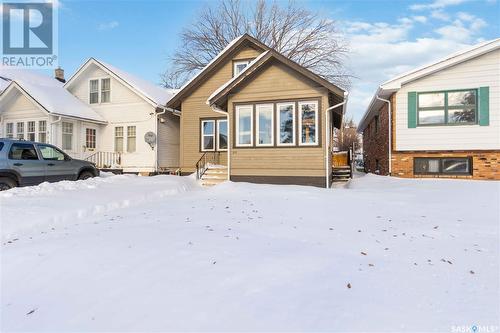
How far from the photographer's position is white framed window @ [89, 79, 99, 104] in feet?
61.5

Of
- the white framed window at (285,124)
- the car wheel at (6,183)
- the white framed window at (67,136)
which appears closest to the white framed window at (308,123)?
the white framed window at (285,124)

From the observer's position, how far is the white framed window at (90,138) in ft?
58.5

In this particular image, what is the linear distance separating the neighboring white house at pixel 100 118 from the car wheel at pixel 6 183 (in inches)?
324

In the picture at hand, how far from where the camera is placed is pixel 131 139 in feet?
59.4

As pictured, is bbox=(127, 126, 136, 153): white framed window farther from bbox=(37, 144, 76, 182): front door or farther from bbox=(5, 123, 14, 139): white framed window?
bbox=(37, 144, 76, 182): front door

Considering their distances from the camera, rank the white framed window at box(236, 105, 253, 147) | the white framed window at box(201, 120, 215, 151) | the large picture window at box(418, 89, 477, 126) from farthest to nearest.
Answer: the white framed window at box(201, 120, 215, 151), the large picture window at box(418, 89, 477, 126), the white framed window at box(236, 105, 253, 147)

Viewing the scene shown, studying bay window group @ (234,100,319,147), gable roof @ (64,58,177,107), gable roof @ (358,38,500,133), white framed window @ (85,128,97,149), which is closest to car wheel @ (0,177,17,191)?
bay window group @ (234,100,319,147)

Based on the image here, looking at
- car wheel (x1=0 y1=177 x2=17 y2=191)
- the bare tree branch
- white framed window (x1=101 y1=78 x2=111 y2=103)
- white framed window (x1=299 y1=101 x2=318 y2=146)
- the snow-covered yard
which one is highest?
the bare tree branch

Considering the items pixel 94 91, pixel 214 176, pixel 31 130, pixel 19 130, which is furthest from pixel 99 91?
pixel 214 176

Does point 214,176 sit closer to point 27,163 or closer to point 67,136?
point 27,163

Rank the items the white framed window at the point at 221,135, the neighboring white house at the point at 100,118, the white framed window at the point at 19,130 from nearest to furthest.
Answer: the white framed window at the point at 221,135 → the neighboring white house at the point at 100,118 → the white framed window at the point at 19,130

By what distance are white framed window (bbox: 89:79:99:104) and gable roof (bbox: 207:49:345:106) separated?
10.6m

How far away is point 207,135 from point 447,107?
11.0m

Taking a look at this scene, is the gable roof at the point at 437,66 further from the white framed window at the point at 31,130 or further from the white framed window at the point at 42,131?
the white framed window at the point at 31,130
